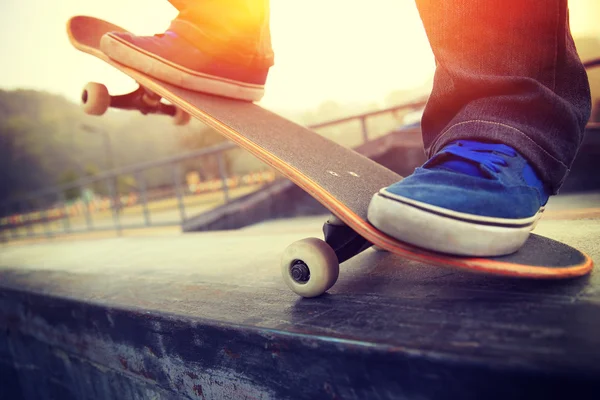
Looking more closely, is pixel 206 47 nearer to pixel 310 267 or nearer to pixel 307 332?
pixel 310 267

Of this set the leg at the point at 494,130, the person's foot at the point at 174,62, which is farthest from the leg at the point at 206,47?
the leg at the point at 494,130

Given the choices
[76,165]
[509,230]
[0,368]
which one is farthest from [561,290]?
[76,165]

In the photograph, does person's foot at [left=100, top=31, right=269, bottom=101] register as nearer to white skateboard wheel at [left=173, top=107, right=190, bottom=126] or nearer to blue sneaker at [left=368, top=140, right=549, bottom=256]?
white skateboard wheel at [left=173, top=107, right=190, bottom=126]

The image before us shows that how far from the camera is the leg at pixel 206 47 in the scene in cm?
111

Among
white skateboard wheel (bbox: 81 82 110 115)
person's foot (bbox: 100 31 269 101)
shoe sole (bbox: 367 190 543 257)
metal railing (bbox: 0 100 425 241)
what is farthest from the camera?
metal railing (bbox: 0 100 425 241)

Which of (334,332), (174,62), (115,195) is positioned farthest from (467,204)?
(115,195)

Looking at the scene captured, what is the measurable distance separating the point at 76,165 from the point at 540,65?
51573 millimetres

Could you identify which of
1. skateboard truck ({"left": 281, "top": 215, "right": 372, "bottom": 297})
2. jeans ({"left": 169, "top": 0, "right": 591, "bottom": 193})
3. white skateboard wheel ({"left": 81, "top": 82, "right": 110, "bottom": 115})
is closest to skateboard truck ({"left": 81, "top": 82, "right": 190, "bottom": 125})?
white skateboard wheel ({"left": 81, "top": 82, "right": 110, "bottom": 115})

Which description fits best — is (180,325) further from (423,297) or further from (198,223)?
(198,223)

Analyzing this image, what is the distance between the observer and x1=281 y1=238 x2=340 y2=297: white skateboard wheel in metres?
0.71

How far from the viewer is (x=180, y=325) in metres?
0.74

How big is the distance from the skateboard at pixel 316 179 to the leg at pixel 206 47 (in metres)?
Result: 0.04

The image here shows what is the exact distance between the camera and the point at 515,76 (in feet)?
2.29

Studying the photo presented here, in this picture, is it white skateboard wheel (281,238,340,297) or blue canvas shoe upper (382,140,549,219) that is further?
white skateboard wheel (281,238,340,297)
